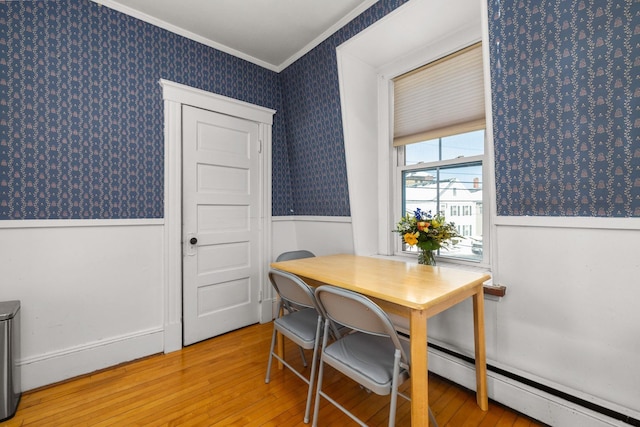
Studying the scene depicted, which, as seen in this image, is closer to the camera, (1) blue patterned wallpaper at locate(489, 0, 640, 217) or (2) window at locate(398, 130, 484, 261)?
(1) blue patterned wallpaper at locate(489, 0, 640, 217)

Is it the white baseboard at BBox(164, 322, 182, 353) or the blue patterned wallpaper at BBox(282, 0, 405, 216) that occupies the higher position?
the blue patterned wallpaper at BBox(282, 0, 405, 216)

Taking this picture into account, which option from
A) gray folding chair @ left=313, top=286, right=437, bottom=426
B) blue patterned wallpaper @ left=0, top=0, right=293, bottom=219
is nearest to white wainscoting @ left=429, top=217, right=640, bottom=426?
gray folding chair @ left=313, top=286, right=437, bottom=426

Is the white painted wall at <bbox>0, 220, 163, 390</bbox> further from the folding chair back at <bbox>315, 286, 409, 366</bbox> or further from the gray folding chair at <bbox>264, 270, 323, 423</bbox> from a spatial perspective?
the folding chair back at <bbox>315, 286, 409, 366</bbox>

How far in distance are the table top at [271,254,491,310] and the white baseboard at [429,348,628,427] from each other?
2.16ft

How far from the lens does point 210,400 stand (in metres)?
1.87

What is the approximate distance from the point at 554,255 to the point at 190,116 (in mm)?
2952

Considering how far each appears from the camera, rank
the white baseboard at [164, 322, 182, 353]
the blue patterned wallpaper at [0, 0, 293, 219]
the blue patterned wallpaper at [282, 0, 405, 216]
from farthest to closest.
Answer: the blue patterned wallpaper at [282, 0, 405, 216] < the white baseboard at [164, 322, 182, 353] < the blue patterned wallpaper at [0, 0, 293, 219]

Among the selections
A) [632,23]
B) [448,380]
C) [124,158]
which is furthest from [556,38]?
[124,158]

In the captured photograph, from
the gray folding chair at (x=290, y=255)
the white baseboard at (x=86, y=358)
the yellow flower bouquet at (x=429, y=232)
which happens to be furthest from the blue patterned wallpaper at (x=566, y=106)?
the white baseboard at (x=86, y=358)

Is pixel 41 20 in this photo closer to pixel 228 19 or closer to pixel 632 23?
pixel 228 19

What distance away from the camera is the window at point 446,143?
83.3 inches

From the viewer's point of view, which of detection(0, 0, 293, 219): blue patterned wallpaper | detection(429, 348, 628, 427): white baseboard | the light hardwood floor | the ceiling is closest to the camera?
detection(429, 348, 628, 427): white baseboard

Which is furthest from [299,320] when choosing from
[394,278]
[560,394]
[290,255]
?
[560,394]

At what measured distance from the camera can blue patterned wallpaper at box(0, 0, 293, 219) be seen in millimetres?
1942
